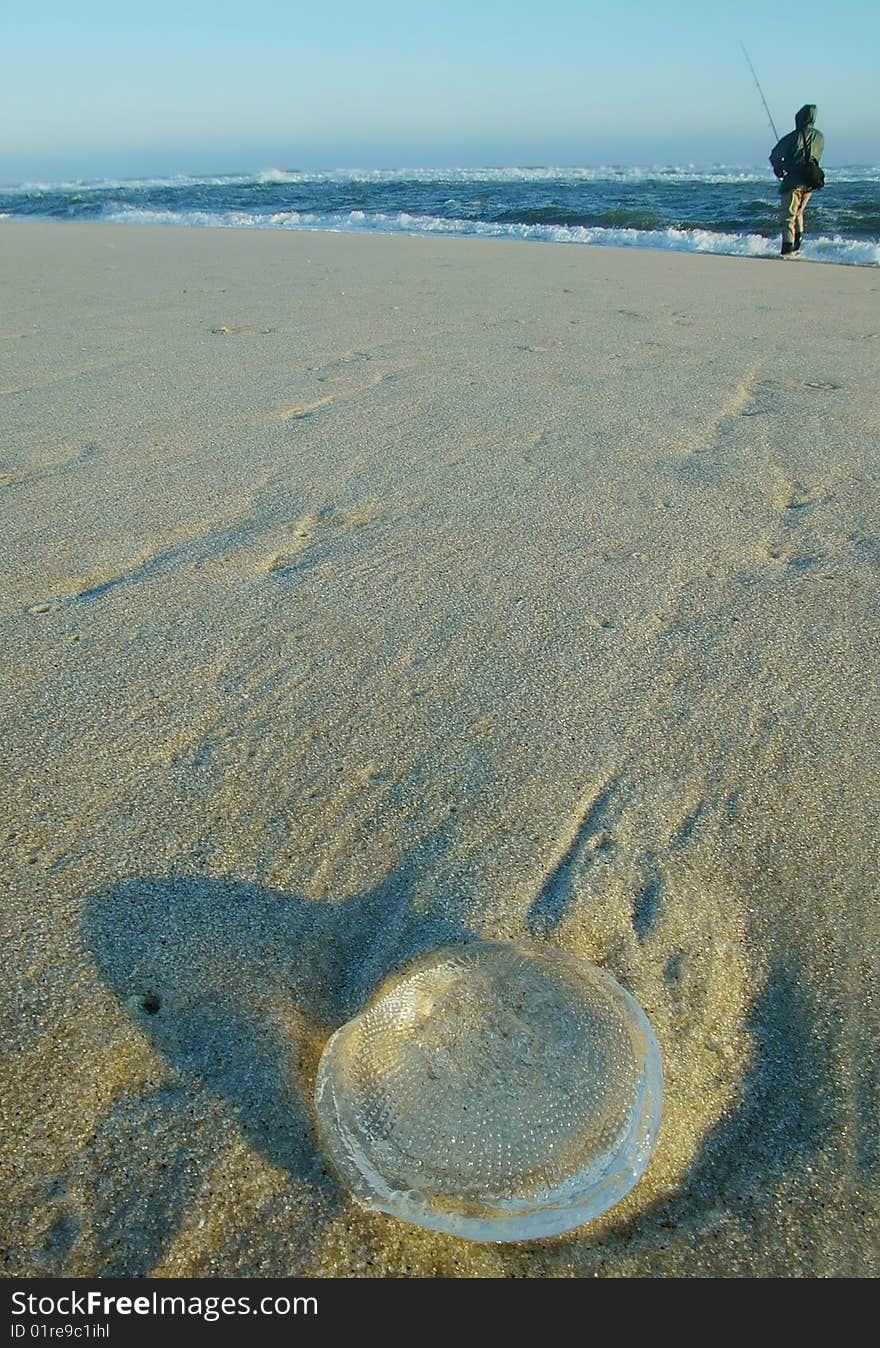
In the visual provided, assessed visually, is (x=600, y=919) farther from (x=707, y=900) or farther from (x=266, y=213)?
(x=266, y=213)

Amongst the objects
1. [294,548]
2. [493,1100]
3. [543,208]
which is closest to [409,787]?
[493,1100]

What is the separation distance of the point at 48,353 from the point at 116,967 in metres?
3.92

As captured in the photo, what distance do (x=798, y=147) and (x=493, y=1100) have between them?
11.0 meters

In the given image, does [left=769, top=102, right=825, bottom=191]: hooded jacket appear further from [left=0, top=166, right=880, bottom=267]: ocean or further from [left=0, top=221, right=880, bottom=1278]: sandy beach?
[left=0, top=221, right=880, bottom=1278]: sandy beach

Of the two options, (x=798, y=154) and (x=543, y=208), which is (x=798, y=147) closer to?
(x=798, y=154)

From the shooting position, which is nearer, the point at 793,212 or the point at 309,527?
the point at 309,527

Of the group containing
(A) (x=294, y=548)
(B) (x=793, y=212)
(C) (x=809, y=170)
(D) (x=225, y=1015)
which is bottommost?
(D) (x=225, y=1015)

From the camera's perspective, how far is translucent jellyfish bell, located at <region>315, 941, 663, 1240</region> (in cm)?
107

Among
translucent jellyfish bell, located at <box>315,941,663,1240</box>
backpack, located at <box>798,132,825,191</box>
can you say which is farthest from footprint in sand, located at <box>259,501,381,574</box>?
backpack, located at <box>798,132,825,191</box>

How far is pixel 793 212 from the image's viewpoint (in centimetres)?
1021

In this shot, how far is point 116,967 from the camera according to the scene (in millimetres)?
1329

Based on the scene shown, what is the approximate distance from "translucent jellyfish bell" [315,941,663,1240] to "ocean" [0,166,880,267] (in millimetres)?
10578

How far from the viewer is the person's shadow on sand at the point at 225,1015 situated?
3.51 feet
